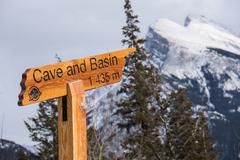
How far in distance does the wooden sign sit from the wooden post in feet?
0.24

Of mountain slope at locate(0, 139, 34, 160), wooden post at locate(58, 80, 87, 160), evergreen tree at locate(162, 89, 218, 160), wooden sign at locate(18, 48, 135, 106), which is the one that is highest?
mountain slope at locate(0, 139, 34, 160)

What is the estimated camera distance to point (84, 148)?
4238 millimetres

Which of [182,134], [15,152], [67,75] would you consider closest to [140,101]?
[182,134]

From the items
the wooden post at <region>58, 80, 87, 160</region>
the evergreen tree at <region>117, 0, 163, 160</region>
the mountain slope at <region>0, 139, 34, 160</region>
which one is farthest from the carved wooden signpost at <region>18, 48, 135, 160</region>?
the evergreen tree at <region>117, 0, 163, 160</region>

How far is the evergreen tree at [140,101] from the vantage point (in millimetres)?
26062

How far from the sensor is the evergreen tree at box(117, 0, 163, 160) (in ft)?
85.5

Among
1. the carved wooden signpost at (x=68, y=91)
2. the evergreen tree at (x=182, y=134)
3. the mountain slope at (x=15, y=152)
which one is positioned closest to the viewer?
the carved wooden signpost at (x=68, y=91)

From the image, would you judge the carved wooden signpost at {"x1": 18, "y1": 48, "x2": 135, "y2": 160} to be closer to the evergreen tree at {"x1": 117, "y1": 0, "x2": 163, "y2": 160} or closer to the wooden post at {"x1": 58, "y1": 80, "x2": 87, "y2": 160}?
the wooden post at {"x1": 58, "y1": 80, "x2": 87, "y2": 160}

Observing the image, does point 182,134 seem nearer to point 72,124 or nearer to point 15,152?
point 72,124

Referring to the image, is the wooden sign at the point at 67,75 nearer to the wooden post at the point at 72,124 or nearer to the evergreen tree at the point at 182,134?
the wooden post at the point at 72,124

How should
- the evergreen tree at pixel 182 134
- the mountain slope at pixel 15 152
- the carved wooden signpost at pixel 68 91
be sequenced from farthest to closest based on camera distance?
the mountain slope at pixel 15 152 → the evergreen tree at pixel 182 134 → the carved wooden signpost at pixel 68 91

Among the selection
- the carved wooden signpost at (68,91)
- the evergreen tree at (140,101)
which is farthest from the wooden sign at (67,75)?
the evergreen tree at (140,101)

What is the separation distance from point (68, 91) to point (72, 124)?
28 centimetres

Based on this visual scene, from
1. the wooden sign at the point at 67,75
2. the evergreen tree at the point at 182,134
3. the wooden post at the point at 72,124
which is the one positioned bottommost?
the wooden post at the point at 72,124
